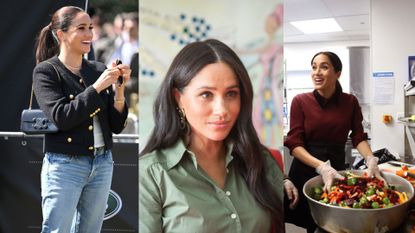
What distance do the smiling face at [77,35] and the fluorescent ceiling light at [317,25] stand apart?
165 inches

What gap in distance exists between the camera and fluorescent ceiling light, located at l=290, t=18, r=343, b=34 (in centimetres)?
538

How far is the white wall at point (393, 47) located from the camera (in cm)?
354

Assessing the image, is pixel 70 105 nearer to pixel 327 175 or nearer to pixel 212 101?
pixel 212 101

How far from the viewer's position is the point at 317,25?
565 centimetres

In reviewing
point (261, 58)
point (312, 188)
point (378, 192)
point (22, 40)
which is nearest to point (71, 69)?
point (22, 40)

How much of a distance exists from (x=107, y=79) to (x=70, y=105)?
7.7 inches

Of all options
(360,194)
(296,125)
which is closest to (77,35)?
(296,125)

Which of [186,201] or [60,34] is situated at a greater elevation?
[60,34]

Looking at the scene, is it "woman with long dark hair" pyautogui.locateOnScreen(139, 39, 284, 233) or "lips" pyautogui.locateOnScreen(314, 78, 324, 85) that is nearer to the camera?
"woman with long dark hair" pyautogui.locateOnScreen(139, 39, 284, 233)

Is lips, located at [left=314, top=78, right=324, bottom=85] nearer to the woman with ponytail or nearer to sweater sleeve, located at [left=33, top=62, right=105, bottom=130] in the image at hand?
the woman with ponytail

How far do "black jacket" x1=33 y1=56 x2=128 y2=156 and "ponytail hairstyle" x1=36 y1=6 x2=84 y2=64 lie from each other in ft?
0.31

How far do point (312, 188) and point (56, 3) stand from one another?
1733 mm

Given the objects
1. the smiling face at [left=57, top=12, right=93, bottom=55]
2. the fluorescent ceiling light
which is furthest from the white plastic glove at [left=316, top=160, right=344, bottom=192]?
the fluorescent ceiling light

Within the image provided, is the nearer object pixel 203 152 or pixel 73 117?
pixel 203 152
